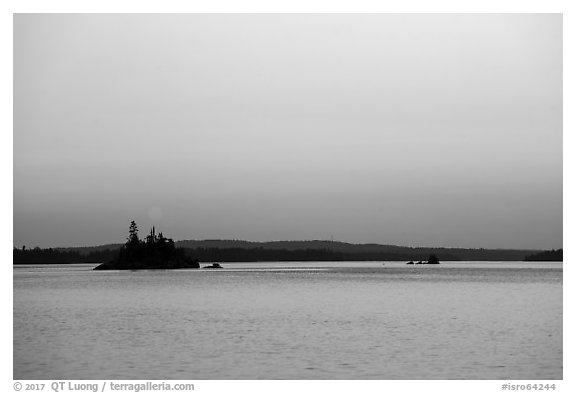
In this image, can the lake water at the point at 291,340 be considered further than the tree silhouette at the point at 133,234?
No

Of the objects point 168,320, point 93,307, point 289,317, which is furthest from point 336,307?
point 93,307

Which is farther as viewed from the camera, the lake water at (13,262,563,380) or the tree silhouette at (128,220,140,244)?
the tree silhouette at (128,220,140,244)

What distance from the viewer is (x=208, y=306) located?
245 feet

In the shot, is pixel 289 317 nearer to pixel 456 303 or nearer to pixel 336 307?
pixel 336 307

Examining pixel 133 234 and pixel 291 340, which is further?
pixel 133 234

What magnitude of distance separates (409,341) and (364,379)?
1277 centimetres

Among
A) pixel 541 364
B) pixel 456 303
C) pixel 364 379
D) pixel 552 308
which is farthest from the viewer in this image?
pixel 456 303

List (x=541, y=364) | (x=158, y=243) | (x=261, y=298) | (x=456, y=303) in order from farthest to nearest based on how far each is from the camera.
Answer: (x=158, y=243), (x=261, y=298), (x=456, y=303), (x=541, y=364)
